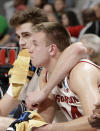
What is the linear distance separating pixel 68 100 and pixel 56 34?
375mm

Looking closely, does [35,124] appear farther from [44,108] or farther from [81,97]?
[44,108]

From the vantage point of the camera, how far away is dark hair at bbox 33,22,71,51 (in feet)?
6.14

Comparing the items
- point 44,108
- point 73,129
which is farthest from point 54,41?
point 73,129

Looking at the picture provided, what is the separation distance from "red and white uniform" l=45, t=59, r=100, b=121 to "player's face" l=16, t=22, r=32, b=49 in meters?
0.42

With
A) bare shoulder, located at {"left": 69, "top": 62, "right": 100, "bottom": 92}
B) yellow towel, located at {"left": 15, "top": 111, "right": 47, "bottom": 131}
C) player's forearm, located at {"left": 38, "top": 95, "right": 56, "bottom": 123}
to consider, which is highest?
bare shoulder, located at {"left": 69, "top": 62, "right": 100, "bottom": 92}

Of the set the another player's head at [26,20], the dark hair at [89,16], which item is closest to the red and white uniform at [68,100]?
the another player's head at [26,20]

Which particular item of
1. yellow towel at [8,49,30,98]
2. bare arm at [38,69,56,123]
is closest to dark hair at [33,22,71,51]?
bare arm at [38,69,56,123]

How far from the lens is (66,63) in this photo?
176 cm

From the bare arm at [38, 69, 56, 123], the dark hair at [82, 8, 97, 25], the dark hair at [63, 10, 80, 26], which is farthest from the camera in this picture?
the dark hair at [63, 10, 80, 26]

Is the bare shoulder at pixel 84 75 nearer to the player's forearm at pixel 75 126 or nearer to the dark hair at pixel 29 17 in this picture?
the player's forearm at pixel 75 126

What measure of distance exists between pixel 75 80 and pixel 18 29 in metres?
0.89

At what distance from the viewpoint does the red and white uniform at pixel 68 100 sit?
5.83ft

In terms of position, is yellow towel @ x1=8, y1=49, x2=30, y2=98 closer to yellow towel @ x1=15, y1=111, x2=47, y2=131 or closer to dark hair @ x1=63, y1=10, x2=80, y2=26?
yellow towel @ x1=15, y1=111, x2=47, y2=131

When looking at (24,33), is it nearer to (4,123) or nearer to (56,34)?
(56,34)
